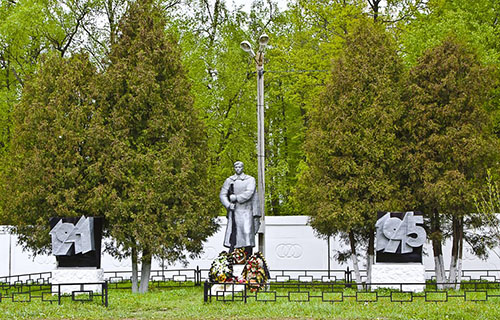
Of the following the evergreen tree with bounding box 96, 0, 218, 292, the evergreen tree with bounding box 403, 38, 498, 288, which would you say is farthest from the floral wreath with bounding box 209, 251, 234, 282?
the evergreen tree with bounding box 403, 38, 498, 288

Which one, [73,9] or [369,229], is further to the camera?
[73,9]

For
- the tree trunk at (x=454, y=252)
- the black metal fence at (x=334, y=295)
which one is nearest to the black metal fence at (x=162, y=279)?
the black metal fence at (x=334, y=295)

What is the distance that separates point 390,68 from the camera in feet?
51.7

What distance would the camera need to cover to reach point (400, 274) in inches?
544

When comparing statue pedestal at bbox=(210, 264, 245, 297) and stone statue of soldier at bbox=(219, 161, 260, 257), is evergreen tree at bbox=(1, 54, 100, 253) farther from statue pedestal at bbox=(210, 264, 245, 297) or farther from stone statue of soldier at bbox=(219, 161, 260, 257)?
statue pedestal at bbox=(210, 264, 245, 297)

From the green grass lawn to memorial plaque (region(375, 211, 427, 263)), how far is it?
1.67 metres

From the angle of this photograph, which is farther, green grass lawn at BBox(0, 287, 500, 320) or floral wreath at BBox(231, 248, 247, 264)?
floral wreath at BBox(231, 248, 247, 264)

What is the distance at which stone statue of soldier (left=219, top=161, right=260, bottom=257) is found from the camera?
14.0m

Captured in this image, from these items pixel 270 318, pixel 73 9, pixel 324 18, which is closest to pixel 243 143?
pixel 324 18

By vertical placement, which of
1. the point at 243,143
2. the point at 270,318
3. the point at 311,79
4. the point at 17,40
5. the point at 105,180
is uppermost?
the point at 17,40

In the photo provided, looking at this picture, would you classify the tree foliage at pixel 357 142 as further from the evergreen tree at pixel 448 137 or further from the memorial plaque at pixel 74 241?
the memorial plaque at pixel 74 241

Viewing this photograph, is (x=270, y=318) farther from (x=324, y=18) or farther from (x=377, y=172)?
(x=324, y=18)

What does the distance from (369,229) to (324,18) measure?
9673 millimetres

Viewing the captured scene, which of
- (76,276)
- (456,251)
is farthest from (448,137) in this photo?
(76,276)
